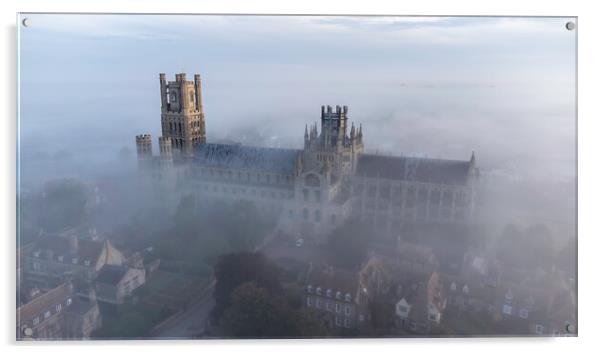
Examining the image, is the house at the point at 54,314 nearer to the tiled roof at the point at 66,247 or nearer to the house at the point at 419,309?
the tiled roof at the point at 66,247

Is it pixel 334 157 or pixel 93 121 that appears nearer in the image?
pixel 93 121

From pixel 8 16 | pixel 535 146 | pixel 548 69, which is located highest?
pixel 8 16

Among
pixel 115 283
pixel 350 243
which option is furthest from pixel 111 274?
pixel 350 243

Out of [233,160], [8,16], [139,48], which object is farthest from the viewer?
[233,160]

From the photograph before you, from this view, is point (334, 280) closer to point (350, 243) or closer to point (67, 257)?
point (350, 243)

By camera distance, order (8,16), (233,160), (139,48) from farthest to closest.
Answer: (233,160) → (139,48) → (8,16)

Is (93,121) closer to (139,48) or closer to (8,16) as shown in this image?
(139,48)
